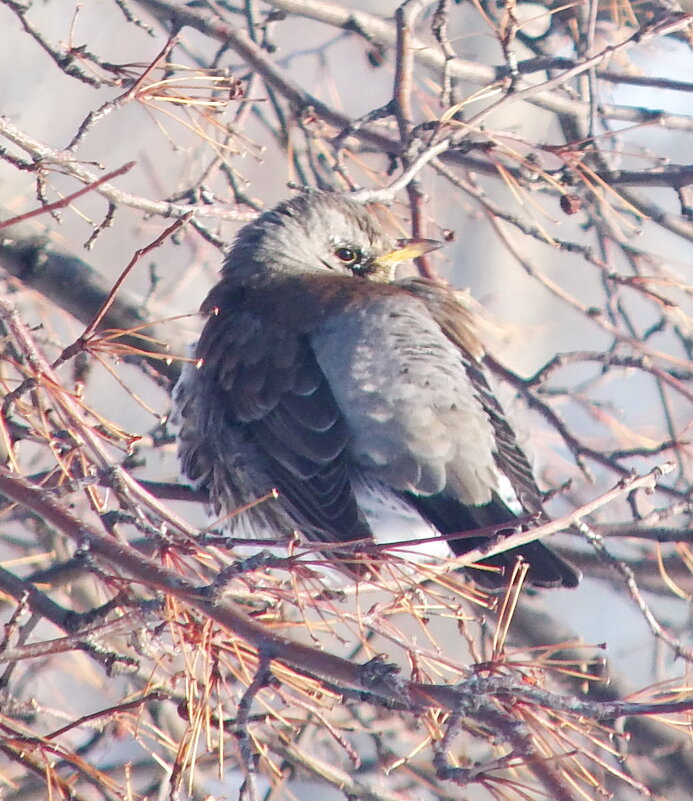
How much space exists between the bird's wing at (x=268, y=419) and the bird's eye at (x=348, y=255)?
37 cm

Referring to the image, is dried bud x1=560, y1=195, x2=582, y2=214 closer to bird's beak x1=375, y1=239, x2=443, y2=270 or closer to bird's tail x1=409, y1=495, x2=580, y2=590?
bird's beak x1=375, y1=239, x2=443, y2=270

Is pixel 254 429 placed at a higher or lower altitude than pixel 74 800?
higher

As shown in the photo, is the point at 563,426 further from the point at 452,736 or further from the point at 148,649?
the point at 452,736

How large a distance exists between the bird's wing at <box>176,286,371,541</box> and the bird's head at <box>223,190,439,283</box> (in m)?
0.20

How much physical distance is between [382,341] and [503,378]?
50cm

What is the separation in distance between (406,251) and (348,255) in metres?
0.31

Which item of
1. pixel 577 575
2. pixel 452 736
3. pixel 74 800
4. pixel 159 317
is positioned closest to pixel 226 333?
pixel 159 317

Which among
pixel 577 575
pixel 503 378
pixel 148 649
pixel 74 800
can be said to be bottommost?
pixel 74 800

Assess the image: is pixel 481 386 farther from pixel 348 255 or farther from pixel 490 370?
pixel 348 255

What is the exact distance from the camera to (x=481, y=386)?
3.20 m

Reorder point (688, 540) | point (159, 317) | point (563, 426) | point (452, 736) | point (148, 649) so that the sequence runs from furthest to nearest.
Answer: point (159, 317) < point (563, 426) < point (688, 540) < point (148, 649) < point (452, 736)

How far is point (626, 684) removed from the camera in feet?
12.3

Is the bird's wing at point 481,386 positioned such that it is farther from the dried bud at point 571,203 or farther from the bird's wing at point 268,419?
the dried bud at point 571,203

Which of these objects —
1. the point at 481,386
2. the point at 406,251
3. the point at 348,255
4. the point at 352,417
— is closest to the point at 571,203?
the point at 481,386
